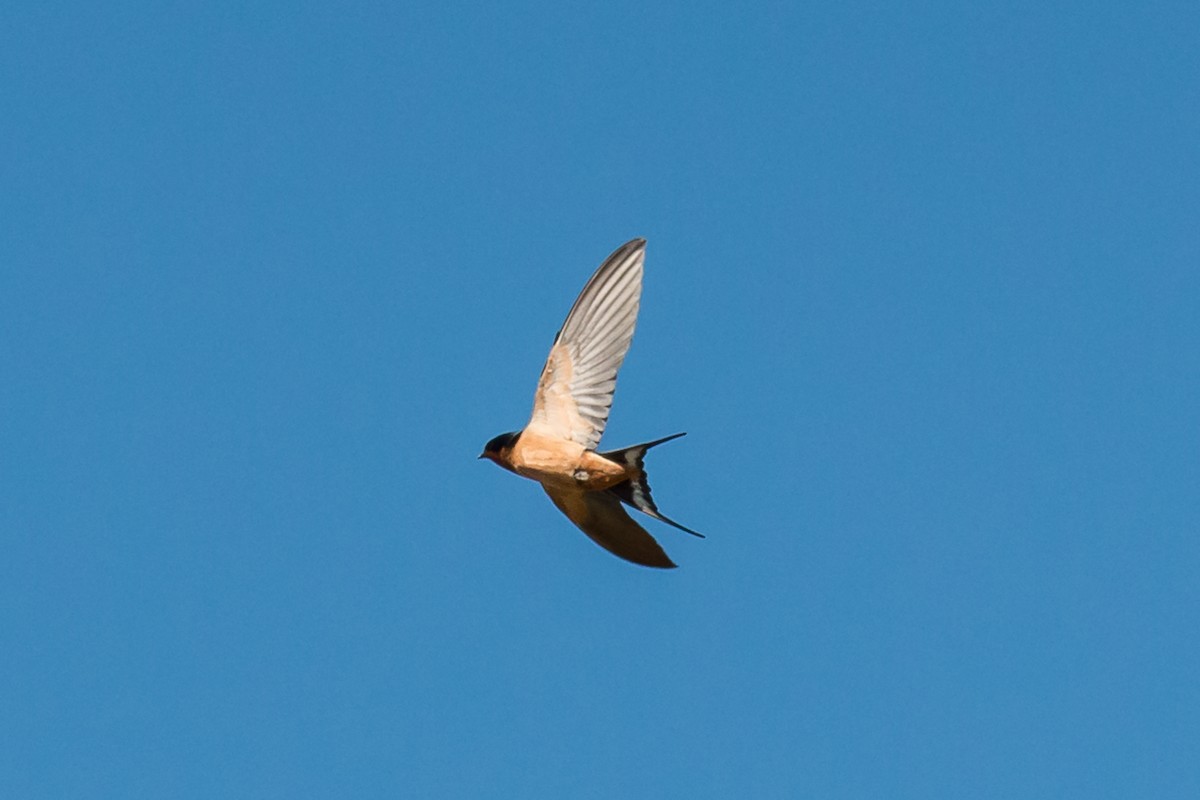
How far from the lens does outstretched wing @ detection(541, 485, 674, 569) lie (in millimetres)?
9766

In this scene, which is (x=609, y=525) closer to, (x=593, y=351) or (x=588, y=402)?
(x=588, y=402)

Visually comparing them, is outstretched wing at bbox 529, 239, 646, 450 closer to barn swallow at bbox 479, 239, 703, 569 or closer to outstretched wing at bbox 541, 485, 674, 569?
barn swallow at bbox 479, 239, 703, 569

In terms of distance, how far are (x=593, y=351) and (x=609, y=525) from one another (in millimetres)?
1032

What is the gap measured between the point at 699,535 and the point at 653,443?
0.73 m

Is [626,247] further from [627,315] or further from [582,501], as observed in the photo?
[582,501]

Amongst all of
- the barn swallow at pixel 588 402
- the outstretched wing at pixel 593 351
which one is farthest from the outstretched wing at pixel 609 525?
the outstretched wing at pixel 593 351

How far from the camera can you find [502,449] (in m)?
9.42

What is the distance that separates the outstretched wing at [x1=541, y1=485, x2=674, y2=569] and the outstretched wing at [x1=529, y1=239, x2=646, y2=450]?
19.7 inches

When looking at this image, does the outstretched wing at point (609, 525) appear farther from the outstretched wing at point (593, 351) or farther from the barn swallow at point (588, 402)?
the outstretched wing at point (593, 351)

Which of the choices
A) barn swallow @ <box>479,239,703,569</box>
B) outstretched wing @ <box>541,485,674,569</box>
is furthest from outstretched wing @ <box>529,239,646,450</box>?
outstretched wing @ <box>541,485,674,569</box>

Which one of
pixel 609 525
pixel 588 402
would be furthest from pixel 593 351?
pixel 609 525

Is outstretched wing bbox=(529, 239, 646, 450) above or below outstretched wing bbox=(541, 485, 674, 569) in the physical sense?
above

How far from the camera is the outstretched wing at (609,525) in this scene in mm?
9766

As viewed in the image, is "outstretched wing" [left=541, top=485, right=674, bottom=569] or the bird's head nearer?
the bird's head
